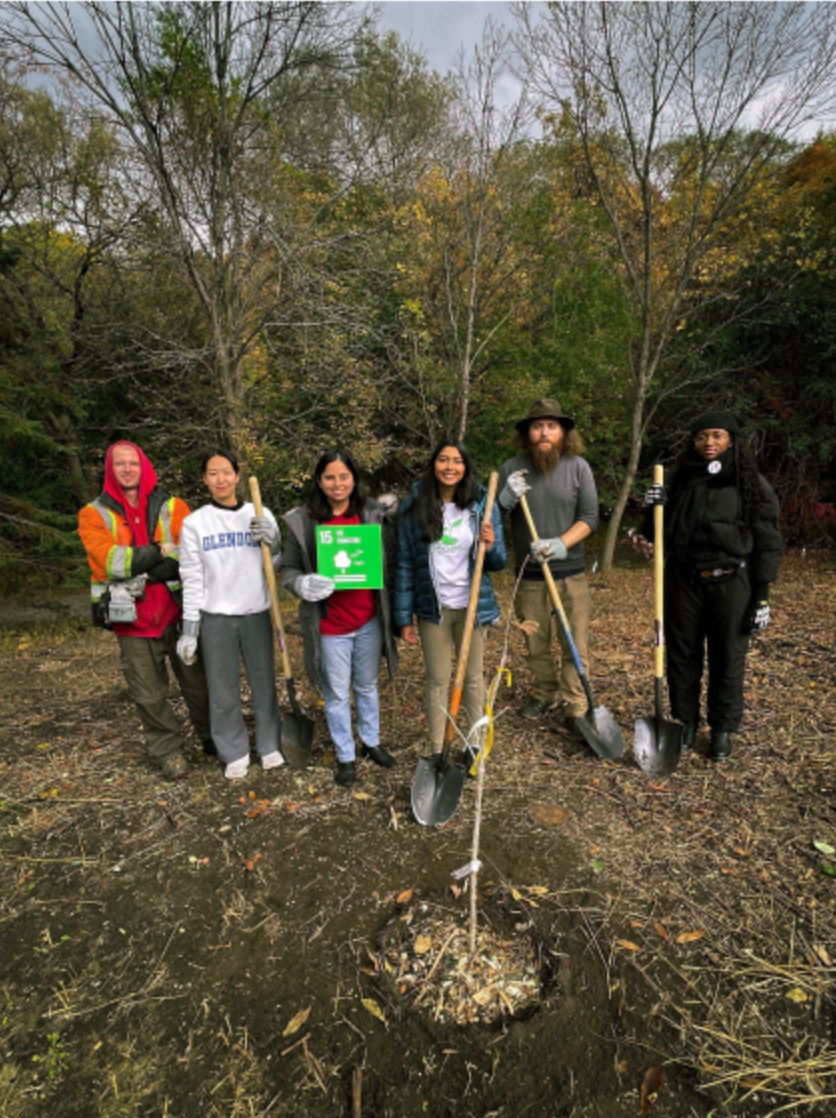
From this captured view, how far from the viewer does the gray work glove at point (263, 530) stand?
3.43 m

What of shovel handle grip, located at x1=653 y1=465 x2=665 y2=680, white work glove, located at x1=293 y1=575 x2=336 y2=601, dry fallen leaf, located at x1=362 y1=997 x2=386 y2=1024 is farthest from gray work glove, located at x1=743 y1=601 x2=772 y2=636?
dry fallen leaf, located at x1=362 y1=997 x2=386 y2=1024

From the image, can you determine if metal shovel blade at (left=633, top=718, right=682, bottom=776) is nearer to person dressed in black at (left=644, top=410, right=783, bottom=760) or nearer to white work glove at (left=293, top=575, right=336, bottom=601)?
person dressed in black at (left=644, top=410, right=783, bottom=760)

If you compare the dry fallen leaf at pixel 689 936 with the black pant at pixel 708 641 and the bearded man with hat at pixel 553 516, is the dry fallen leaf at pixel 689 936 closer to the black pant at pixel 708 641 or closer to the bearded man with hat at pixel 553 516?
the black pant at pixel 708 641

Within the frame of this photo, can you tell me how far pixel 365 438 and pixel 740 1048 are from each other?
8336mm

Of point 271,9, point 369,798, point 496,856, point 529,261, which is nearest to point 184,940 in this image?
point 369,798

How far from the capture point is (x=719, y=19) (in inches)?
289

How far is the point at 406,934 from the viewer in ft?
8.14

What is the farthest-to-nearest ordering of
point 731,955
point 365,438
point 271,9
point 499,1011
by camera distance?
point 365,438, point 271,9, point 731,955, point 499,1011

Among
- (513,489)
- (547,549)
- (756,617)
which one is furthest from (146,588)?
(756,617)

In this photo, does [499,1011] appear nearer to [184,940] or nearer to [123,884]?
[184,940]

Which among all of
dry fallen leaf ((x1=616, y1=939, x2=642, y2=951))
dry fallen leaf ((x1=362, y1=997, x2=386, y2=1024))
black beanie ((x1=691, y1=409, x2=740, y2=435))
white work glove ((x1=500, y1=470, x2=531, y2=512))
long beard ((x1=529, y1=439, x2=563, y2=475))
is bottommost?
dry fallen leaf ((x1=616, y1=939, x2=642, y2=951))

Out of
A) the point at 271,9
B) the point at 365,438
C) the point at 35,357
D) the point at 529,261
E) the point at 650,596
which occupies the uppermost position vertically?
the point at 271,9

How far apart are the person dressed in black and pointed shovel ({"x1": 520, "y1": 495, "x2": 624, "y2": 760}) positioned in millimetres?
483

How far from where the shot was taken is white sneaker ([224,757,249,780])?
3.72 m
